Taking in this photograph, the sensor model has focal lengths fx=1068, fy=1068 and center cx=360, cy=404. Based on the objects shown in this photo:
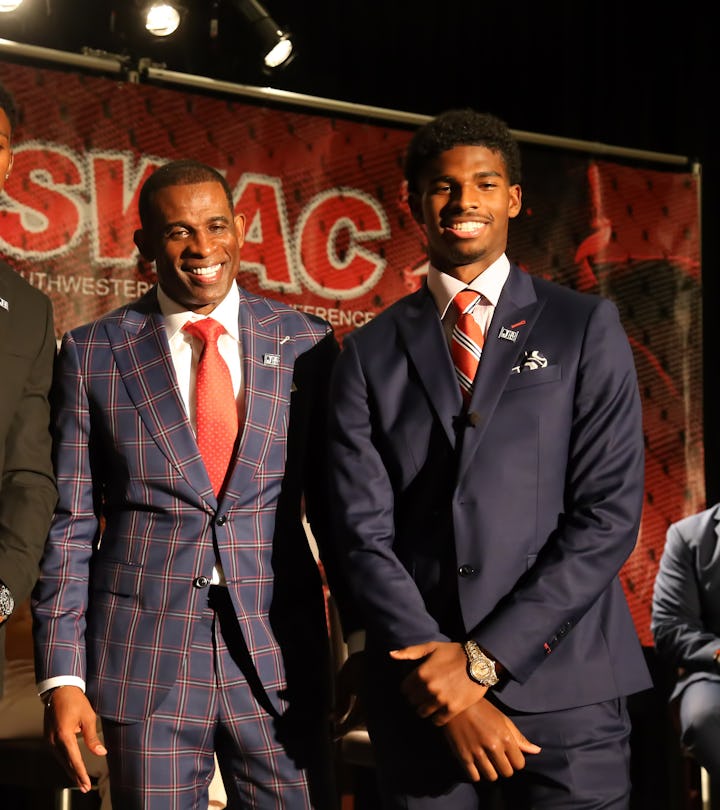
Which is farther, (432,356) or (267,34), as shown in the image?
(267,34)

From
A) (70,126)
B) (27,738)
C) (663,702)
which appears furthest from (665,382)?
(27,738)

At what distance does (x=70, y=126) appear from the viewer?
373 cm

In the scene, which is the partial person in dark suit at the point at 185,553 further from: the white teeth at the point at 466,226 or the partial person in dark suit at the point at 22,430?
the white teeth at the point at 466,226

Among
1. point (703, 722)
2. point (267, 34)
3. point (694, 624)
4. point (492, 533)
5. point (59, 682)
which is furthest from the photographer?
point (267, 34)

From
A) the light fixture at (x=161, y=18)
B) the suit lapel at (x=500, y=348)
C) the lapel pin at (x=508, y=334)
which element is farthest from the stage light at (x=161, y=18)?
the lapel pin at (x=508, y=334)

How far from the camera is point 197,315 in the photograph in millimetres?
2312

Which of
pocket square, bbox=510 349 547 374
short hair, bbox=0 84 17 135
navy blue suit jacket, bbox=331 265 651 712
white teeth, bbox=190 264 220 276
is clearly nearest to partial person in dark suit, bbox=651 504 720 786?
navy blue suit jacket, bbox=331 265 651 712

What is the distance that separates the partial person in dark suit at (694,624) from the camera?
10.6ft

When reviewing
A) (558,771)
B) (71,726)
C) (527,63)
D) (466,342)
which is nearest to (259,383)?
(466,342)

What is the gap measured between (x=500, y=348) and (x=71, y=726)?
1087 mm

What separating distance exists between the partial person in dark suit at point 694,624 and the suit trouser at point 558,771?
→ 4.68 ft

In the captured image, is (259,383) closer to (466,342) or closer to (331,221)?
(466,342)

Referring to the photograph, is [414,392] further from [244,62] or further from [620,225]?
[620,225]

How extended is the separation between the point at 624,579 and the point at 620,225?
58.8 inches
